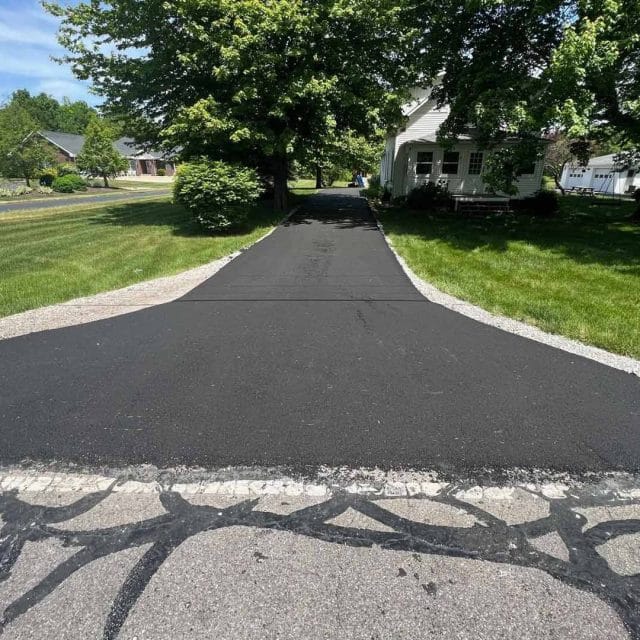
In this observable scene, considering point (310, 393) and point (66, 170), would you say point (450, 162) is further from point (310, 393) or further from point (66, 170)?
point (66, 170)

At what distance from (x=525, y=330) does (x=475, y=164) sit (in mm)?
16766

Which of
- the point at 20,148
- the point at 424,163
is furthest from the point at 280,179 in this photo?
the point at 20,148

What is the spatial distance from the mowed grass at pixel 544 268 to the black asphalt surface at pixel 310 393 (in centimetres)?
102

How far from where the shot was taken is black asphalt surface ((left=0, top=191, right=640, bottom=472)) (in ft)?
9.66

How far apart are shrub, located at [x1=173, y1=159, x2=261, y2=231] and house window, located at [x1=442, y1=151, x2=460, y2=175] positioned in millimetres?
11340

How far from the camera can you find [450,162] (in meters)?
19.4

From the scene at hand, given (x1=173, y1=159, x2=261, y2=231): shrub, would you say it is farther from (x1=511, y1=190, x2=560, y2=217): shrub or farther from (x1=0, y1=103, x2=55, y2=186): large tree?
(x1=0, y1=103, x2=55, y2=186): large tree

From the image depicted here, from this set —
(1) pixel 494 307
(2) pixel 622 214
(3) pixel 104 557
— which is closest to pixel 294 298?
(1) pixel 494 307

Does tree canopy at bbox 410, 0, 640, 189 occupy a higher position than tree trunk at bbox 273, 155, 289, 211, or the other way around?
tree canopy at bbox 410, 0, 640, 189

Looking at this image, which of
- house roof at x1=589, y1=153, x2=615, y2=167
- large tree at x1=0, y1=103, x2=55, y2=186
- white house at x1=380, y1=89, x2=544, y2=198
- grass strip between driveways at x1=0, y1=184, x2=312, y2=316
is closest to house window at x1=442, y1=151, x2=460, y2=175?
white house at x1=380, y1=89, x2=544, y2=198

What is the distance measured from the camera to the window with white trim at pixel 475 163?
19.3m

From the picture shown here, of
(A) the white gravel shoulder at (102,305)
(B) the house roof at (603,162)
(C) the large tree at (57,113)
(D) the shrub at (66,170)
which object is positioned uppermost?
(C) the large tree at (57,113)

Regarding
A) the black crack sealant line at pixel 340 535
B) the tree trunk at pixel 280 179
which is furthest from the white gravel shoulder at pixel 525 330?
the tree trunk at pixel 280 179

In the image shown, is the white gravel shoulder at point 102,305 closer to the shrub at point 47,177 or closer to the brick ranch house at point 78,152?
the shrub at point 47,177
